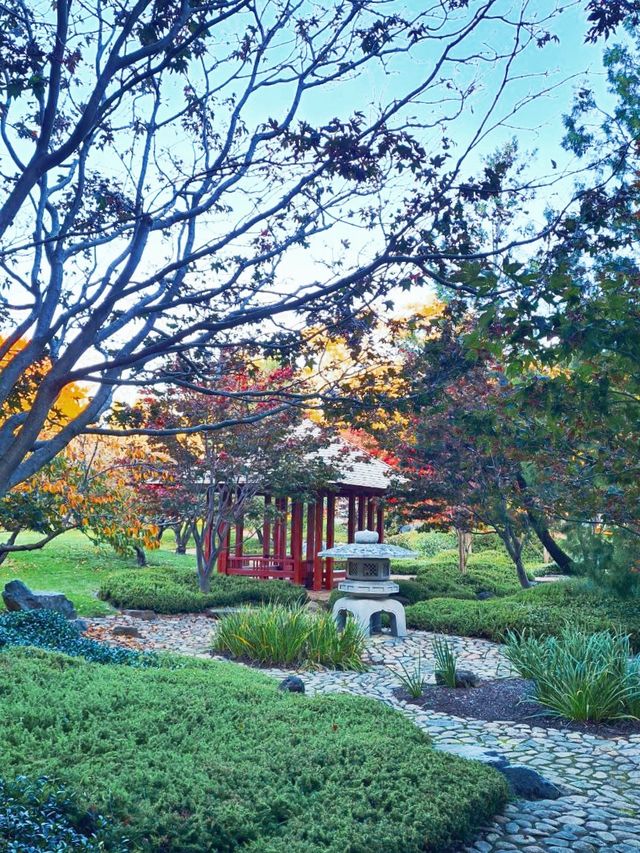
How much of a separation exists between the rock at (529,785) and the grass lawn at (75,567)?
26.5ft

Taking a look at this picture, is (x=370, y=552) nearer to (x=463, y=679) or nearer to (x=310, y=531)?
(x=463, y=679)

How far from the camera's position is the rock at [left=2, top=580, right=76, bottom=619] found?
31.5 feet

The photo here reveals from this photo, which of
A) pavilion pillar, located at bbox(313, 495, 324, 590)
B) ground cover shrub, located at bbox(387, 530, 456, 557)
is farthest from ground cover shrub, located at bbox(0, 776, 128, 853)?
ground cover shrub, located at bbox(387, 530, 456, 557)

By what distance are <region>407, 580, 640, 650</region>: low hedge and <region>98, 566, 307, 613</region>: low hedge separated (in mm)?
2127

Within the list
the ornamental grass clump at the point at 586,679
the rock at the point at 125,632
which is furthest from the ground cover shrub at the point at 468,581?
the ornamental grass clump at the point at 586,679

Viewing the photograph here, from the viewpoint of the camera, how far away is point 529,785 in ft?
14.4

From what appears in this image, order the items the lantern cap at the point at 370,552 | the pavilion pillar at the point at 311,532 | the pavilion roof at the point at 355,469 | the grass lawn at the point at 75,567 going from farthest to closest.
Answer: the pavilion pillar at the point at 311,532 → the pavilion roof at the point at 355,469 → the grass lawn at the point at 75,567 → the lantern cap at the point at 370,552

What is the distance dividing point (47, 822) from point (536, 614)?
326 inches

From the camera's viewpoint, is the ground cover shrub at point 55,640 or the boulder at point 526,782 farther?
the ground cover shrub at point 55,640

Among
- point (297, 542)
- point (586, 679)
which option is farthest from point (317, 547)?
point (586, 679)

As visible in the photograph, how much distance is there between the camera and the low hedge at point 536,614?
9.59m

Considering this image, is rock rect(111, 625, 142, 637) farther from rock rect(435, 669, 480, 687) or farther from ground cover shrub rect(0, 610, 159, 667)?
rock rect(435, 669, 480, 687)

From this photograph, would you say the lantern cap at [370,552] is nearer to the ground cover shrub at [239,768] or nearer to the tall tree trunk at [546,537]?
the tall tree trunk at [546,537]

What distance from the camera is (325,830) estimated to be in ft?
10.4
